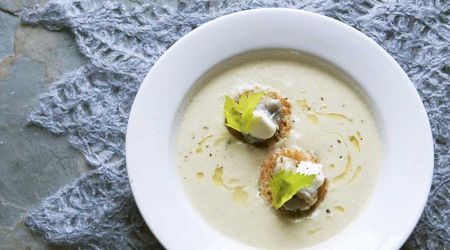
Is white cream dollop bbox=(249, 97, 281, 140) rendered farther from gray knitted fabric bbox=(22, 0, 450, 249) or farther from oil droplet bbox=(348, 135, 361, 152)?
gray knitted fabric bbox=(22, 0, 450, 249)

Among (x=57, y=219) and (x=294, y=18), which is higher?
(x=294, y=18)

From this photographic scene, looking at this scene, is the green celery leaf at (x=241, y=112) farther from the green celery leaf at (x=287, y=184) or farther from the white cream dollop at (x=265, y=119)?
the green celery leaf at (x=287, y=184)

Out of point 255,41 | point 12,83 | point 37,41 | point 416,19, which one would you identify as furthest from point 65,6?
point 416,19

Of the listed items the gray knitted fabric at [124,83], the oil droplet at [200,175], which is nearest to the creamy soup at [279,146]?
the oil droplet at [200,175]

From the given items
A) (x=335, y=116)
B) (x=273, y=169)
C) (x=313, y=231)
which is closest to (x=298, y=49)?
(x=335, y=116)

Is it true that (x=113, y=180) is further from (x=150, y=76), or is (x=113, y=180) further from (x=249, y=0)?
(x=249, y=0)

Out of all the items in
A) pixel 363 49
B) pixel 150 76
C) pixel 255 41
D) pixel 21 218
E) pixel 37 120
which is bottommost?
pixel 21 218

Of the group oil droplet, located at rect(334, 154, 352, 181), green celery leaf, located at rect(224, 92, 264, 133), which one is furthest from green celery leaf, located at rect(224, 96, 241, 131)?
oil droplet, located at rect(334, 154, 352, 181)
